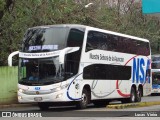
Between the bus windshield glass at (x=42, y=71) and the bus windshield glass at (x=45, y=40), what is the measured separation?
0.51 meters

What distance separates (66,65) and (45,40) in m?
1.52

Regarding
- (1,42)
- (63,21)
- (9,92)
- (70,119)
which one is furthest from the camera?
(63,21)

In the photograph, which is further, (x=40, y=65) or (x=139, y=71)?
(x=139, y=71)

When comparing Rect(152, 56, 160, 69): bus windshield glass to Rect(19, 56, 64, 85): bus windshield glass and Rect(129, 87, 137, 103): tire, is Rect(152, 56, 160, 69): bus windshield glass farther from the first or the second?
Rect(19, 56, 64, 85): bus windshield glass

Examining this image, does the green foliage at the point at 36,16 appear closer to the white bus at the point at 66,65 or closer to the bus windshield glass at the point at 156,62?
the white bus at the point at 66,65

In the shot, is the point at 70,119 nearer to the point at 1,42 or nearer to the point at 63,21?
the point at 1,42

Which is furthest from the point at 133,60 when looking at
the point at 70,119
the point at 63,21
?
the point at 70,119

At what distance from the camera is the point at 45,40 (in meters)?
20.0

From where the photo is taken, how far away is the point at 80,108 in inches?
810

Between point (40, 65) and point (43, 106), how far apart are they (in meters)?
2.62

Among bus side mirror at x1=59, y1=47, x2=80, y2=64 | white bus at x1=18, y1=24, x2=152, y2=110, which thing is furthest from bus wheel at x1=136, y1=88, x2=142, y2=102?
bus side mirror at x1=59, y1=47, x2=80, y2=64

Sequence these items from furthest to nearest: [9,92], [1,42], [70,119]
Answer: [1,42], [9,92], [70,119]

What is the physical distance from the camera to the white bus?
766 inches

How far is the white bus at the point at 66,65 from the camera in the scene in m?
19.5
